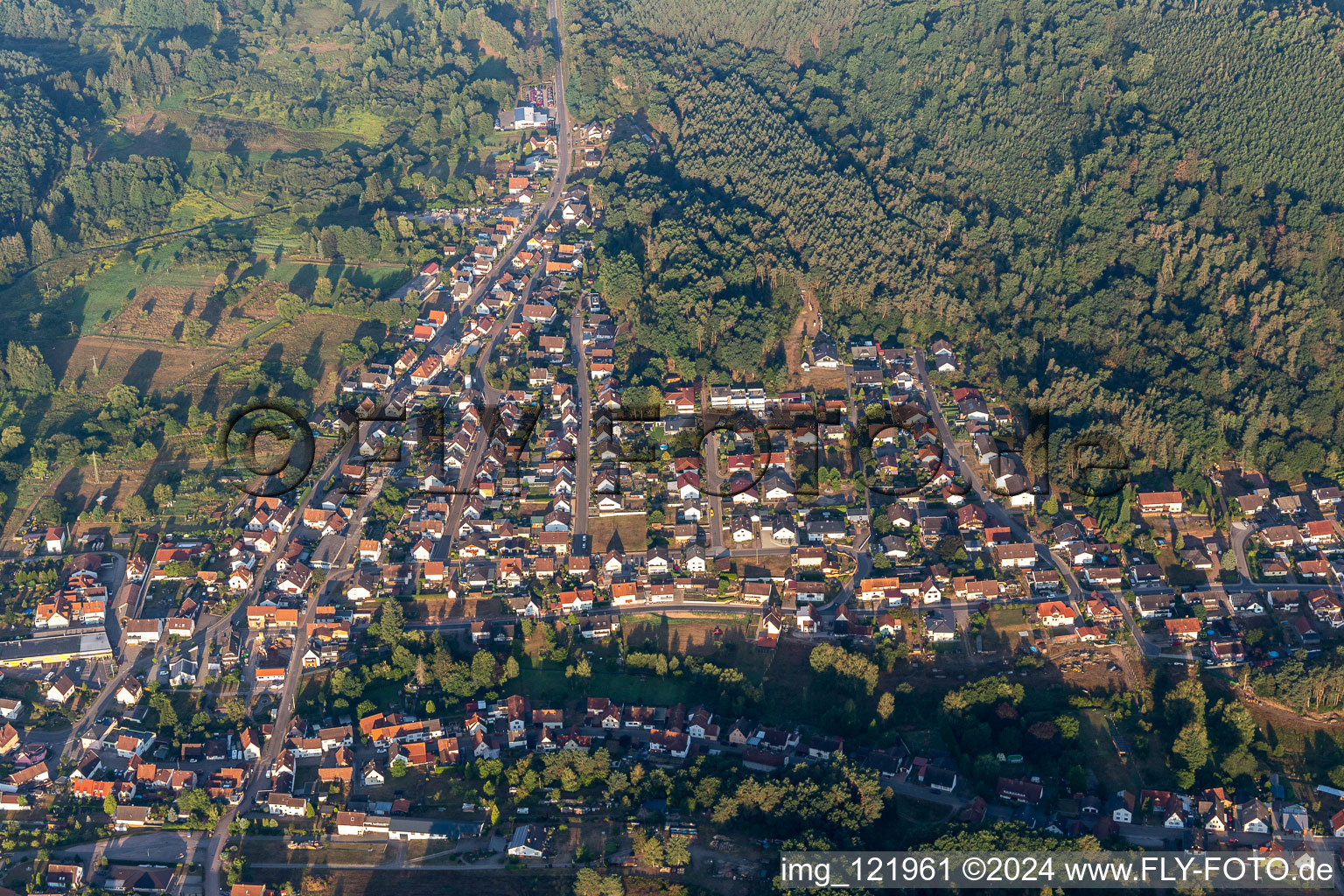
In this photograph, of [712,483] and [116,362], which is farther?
[116,362]

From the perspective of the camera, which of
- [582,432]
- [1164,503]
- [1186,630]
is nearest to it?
[1186,630]

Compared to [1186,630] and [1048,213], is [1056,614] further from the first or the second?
[1048,213]

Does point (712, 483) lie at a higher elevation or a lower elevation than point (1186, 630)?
higher

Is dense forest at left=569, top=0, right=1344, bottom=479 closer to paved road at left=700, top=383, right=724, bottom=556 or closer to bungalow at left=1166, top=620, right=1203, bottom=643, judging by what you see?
paved road at left=700, top=383, right=724, bottom=556

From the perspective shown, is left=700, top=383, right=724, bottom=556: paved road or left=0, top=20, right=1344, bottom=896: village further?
left=700, top=383, right=724, bottom=556: paved road

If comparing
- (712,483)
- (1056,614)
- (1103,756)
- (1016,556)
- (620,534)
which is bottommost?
(1103,756)

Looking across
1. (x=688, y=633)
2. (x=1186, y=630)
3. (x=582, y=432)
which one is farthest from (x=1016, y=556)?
(x=582, y=432)

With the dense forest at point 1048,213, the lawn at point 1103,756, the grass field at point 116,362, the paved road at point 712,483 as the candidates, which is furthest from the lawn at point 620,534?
the grass field at point 116,362

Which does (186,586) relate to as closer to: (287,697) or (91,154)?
(287,697)

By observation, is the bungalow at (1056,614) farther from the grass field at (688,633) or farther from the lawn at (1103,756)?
the grass field at (688,633)

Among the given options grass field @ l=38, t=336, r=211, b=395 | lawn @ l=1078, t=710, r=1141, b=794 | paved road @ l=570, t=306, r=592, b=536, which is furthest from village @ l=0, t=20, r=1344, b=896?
grass field @ l=38, t=336, r=211, b=395
